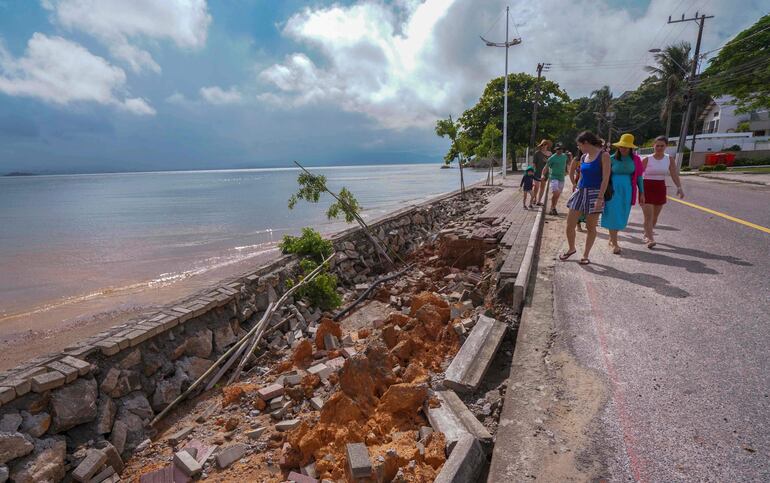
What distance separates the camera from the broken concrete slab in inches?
104

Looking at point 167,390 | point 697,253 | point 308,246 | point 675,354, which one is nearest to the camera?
point 675,354

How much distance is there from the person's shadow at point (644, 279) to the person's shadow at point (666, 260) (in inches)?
27.5

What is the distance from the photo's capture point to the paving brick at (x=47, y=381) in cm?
338

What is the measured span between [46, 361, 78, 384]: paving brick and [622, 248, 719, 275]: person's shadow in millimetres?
7035

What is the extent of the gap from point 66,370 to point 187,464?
56.2 inches

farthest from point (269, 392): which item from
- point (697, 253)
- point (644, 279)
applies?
point (697, 253)

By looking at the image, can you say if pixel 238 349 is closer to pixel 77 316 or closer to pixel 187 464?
pixel 187 464

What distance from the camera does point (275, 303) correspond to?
6.53 metres

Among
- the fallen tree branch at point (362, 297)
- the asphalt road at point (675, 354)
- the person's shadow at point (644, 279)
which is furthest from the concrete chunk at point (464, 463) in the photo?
the fallen tree branch at point (362, 297)

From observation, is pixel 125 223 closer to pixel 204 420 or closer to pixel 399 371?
pixel 204 420

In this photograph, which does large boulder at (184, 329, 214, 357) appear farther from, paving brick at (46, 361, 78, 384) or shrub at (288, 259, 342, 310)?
shrub at (288, 259, 342, 310)

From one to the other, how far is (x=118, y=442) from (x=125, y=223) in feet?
75.8

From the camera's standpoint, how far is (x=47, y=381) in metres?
3.42

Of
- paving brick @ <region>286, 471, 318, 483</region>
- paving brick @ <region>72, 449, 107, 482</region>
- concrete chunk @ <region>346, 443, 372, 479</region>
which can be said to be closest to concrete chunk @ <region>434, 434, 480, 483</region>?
concrete chunk @ <region>346, 443, 372, 479</region>
